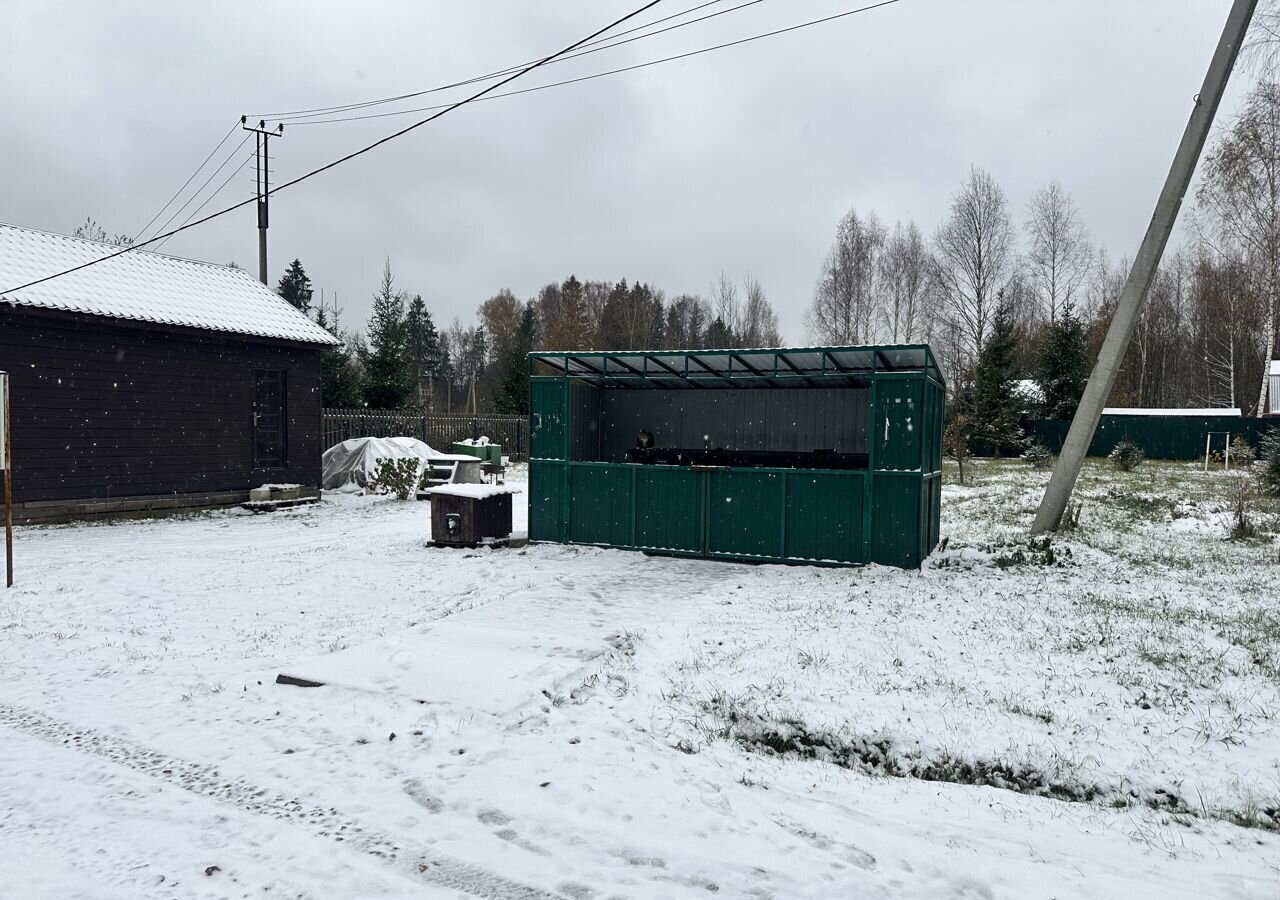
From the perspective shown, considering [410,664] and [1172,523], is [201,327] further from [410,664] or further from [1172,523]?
[1172,523]

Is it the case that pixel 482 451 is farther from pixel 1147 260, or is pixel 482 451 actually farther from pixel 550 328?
pixel 550 328

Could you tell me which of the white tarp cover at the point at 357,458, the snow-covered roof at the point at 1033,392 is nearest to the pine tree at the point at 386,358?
the white tarp cover at the point at 357,458

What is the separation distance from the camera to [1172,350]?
46094mm

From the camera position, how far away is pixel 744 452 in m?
12.4

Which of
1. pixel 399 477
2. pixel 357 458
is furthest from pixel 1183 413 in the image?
pixel 357 458

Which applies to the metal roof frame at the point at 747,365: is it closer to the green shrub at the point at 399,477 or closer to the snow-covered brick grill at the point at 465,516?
the snow-covered brick grill at the point at 465,516

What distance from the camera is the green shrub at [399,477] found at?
59.8 feet

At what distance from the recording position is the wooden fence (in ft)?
68.4

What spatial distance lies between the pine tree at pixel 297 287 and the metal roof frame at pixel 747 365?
3971 centimetres

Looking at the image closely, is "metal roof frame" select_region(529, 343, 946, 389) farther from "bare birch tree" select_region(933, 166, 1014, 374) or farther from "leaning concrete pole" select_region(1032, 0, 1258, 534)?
"bare birch tree" select_region(933, 166, 1014, 374)

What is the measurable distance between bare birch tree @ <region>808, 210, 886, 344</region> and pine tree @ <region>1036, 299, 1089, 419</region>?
8.72 m

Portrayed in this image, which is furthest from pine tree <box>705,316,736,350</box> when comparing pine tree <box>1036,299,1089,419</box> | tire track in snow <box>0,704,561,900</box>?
tire track in snow <box>0,704,561,900</box>

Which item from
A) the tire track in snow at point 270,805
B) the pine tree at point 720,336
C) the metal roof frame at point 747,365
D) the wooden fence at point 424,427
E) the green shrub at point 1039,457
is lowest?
the tire track in snow at point 270,805

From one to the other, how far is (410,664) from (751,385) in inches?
307
